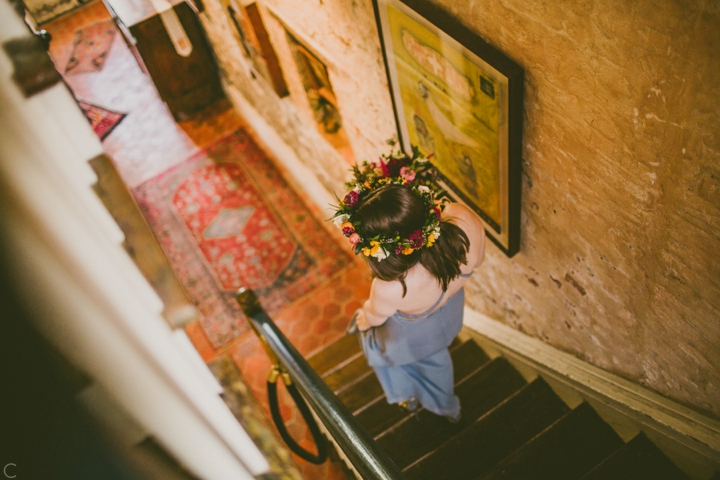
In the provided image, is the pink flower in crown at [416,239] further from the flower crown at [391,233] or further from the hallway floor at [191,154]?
the hallway floor at [191,154]

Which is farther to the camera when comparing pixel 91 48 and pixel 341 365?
pixel 91 48

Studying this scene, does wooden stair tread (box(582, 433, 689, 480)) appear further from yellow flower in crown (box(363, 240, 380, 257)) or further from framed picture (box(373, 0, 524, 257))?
yellow flower in crown (box(363, 240, 380, 257))

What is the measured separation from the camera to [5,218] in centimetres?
45

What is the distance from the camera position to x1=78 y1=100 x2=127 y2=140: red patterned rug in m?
7.58

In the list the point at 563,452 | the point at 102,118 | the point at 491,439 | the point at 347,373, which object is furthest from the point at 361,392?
the point at 102,118

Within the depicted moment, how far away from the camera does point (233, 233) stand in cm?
604

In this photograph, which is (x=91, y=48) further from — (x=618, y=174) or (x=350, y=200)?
(x=618, y=174)

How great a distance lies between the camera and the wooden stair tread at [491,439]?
2994 millimetres

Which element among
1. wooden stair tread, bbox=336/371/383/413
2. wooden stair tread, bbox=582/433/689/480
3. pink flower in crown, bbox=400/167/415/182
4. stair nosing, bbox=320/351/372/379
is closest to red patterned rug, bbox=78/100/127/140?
stair nosing, bbox=320/351/372/379

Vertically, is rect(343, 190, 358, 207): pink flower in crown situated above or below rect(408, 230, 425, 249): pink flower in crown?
above

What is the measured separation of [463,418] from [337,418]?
5.76 feet

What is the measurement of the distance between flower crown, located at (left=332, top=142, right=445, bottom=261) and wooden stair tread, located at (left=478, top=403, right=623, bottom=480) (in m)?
1.50

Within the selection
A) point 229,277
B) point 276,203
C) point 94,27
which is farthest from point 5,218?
point 94,27

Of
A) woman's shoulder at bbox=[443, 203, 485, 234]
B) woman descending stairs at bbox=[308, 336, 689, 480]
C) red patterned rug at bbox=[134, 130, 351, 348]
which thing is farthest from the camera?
red patterned rug at bbox=[134, 130, 351, 348]
